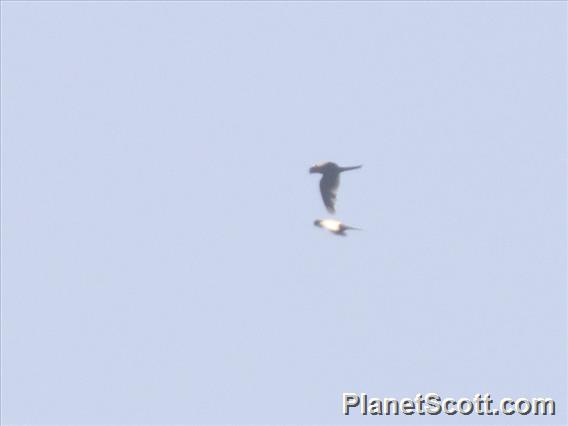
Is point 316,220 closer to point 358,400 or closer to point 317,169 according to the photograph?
point 317,169

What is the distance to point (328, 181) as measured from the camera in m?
63.8

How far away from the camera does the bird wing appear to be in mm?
63719

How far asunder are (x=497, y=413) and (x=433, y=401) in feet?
6.34

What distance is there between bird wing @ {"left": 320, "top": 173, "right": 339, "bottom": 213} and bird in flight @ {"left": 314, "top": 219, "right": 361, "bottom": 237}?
2.29 ft

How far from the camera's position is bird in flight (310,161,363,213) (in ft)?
209

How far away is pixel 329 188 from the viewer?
6381cm

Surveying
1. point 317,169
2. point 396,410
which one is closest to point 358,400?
point 396,410

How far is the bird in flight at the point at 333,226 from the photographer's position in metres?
62.6

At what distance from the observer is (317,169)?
6381 centimetres

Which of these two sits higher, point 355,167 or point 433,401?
point 355,167

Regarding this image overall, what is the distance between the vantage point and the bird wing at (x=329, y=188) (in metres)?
63.7

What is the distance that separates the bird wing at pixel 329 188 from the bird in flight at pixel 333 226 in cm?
70

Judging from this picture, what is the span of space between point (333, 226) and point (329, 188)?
146 centimetres

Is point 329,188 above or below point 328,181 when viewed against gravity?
below
